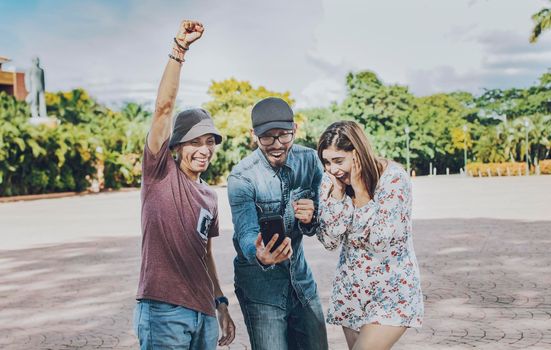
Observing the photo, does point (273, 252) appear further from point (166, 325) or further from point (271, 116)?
point (271, 116)

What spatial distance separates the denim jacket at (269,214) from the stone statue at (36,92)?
→ 3489 centimetres

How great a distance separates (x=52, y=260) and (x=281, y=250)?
8.94 metres

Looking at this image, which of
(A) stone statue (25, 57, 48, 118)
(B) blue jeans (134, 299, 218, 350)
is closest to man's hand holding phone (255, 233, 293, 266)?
(B) blue jeans (134, 299, 218, 350)

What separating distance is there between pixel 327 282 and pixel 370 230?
5.18 meters

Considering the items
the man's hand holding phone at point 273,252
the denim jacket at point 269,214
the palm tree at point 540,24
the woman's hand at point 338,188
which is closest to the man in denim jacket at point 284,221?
the denim jacket at point 269,214

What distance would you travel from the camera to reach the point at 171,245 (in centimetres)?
290

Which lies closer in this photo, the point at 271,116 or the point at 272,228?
the point at 272,228

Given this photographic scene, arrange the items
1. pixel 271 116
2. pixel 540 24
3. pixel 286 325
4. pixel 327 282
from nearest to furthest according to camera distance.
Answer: pixel 271 116, pixel 286 325, pixel 327 282, pixel 540 24

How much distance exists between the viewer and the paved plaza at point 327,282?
575 cm

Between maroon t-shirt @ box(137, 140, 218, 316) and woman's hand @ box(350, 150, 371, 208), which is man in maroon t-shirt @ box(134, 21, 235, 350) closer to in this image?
maroon t-shirt @ box(137, 140, 218, 316)

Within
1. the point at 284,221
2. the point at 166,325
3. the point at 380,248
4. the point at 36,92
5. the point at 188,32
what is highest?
the point at 36,92

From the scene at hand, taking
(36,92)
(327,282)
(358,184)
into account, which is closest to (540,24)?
(36,92)

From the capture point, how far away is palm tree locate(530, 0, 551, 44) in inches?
1287

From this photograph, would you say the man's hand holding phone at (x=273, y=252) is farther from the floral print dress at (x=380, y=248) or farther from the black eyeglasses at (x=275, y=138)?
the black eyeglasses at (x=275, y=138)
